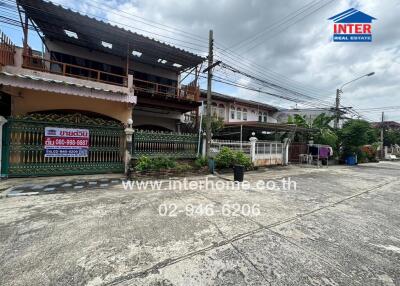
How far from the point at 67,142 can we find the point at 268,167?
11.5 m

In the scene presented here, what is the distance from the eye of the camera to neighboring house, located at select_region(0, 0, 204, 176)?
7.13m

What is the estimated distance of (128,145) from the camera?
825 cm

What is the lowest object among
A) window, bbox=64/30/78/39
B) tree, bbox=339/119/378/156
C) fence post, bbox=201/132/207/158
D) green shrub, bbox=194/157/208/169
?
green shrub, bbox=194/157/208/169

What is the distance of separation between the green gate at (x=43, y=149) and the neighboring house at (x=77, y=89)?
1.0 inches

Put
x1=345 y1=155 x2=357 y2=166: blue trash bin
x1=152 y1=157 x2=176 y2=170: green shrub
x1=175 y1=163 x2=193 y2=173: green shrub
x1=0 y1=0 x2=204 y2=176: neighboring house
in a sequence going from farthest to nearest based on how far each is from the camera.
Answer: x1=345 y1=155 x2=357 y2=166: blue trash bin, x1=175 y1=163 x2=193 y2=173: green shrub, x1=152 y1=157 x2=176 y2=170: green shrub, x1=0 y1=0 x2=204 y2=176: neighboring house

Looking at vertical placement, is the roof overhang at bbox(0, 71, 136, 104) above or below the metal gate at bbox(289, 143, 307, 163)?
above

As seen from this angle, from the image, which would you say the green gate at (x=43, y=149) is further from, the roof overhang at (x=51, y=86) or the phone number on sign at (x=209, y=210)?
the phone number on sign at (x=209, y=210)

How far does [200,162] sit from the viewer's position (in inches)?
372

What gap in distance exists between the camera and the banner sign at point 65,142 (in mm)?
7227

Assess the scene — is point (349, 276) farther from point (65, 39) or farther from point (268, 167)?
point (65, 39)

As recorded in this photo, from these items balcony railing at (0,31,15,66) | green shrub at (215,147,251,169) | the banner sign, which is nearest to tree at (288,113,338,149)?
green shrub at (215,147,251,169)

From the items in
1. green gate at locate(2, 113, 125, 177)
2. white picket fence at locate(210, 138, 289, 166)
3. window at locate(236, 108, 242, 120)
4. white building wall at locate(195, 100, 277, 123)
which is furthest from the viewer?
window at locate(236, 108, 242, 120)

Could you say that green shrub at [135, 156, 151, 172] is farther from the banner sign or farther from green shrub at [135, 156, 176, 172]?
the banner sign

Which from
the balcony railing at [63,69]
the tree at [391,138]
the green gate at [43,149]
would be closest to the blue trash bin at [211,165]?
the green gate at [43,149]
